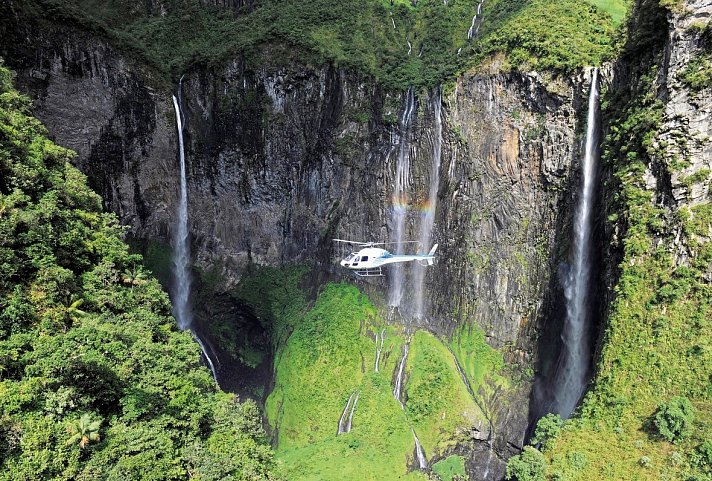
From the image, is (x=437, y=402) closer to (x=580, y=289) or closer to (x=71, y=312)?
(x=580, y=289)

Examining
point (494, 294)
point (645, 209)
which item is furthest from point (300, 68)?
point (645, 209)

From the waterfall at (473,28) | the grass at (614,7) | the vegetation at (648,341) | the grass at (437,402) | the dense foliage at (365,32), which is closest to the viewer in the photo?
the vegetation at (648,341)

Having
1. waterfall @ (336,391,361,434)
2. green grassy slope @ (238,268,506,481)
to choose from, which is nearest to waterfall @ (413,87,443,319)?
green grassy slope @ (238,268,506,481)

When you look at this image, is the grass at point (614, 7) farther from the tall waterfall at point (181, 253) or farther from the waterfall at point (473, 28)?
the tall waterfall at point (181, 253)

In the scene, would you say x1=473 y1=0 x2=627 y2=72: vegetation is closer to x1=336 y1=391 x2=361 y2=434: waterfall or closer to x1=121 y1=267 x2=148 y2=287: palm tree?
x1=336 y1=391 x2=361 y2=434: waterfall

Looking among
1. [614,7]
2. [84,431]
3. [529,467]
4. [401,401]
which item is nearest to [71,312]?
[84,431]

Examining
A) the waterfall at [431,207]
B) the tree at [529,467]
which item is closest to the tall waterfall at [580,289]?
the tree at [529,467]

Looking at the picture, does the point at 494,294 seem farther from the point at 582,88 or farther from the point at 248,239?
the point at 248,239
